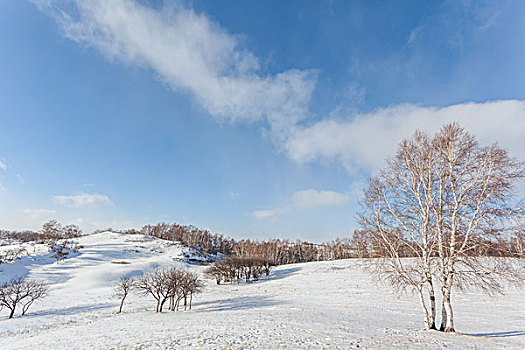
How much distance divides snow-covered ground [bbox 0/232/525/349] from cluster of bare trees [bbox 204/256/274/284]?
35.5 feet

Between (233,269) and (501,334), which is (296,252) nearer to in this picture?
(233,269)

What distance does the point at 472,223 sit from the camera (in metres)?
12.1

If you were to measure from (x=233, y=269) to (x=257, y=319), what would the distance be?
149 feet

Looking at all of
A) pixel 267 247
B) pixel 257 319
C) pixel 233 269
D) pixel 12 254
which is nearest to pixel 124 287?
pixel 257 319

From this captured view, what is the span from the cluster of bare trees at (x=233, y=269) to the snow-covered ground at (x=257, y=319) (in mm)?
10823

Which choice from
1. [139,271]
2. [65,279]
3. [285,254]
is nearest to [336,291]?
[139,271]

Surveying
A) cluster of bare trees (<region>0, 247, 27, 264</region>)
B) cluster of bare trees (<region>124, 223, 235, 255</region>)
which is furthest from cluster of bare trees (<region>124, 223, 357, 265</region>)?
cluster of bare trees (<region>0, 247, 27, 264</region>)

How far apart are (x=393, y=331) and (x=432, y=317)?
2316mm

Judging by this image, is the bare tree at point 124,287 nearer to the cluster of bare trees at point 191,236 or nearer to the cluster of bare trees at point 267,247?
the cluster of bare trees at point 267,247

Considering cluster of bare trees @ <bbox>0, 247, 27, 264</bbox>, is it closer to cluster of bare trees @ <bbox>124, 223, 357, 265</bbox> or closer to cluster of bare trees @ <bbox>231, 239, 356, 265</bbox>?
cluster of bare trees @ <bbox>124, 223, 357, 265</bbox>

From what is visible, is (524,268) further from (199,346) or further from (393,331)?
(199,346)

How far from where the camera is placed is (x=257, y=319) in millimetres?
17938

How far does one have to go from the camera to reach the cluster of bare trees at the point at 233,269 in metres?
57.8

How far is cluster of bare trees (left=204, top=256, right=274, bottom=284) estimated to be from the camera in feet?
190
